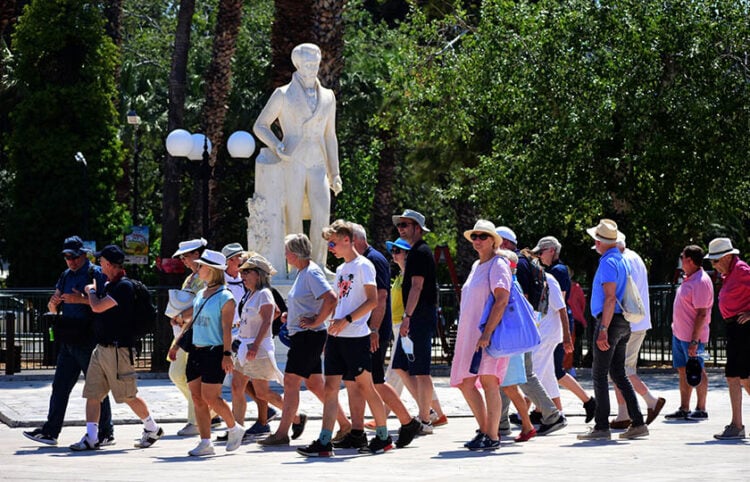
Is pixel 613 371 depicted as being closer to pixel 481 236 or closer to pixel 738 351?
pixel 738 351

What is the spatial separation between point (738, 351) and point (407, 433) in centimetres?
296

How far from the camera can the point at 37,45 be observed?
33.7 metres

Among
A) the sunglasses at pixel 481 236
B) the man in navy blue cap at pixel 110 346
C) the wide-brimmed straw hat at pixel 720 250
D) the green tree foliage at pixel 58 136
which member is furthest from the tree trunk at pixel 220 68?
the sunglasses at pixel 481 236

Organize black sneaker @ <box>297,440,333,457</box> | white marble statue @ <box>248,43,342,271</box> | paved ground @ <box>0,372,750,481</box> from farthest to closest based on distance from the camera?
white marble statue @ <box>248,43,342,271</box>, black sneaker @ <box>297,440,333,457</box>, paved ground @ <box>0,372,750,481</box>

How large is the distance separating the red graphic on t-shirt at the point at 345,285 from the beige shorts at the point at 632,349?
9.16 feet

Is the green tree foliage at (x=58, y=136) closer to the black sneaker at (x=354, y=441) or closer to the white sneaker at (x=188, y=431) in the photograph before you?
the white sneaker at (x=188, y=431)

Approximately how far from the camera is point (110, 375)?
12.5m

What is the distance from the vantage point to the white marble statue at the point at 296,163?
1889 cm

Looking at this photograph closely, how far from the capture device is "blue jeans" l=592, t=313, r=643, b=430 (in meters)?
12.7

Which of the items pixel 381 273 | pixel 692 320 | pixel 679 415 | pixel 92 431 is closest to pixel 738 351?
pixel 692 320

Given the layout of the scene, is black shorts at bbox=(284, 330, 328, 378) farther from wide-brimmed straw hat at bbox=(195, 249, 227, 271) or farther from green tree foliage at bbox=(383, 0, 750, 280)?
green tree foliage at bbox=(383, 0, 750, 280)

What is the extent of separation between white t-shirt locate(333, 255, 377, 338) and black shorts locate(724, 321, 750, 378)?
10.7 ft

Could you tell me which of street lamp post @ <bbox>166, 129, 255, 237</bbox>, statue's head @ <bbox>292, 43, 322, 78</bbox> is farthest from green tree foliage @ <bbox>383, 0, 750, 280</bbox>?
statue's head @ <bbox>292, 43, 322, 78</bbox>

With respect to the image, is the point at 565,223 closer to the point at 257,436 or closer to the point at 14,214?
the point at 257,436
